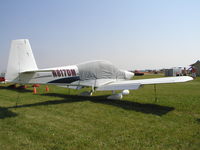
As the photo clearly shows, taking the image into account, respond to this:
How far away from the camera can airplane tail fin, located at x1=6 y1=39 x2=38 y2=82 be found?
273 inches

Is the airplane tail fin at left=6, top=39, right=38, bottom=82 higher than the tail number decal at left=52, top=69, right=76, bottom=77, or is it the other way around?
the airplane tail fin at left=6, top=39, right=38, bottom=82

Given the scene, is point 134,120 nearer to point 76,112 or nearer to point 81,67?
point 76,112

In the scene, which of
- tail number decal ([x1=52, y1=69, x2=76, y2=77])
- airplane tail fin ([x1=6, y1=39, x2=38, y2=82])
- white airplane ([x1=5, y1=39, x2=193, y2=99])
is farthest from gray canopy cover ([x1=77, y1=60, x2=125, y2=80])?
airplane tail fin ([x1=6, y1=39, x2=38, y2=82])

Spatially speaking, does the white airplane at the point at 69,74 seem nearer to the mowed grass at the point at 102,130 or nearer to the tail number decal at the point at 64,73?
the tail number decal at the point at 64,73

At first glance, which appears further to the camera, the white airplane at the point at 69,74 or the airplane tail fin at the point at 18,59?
the white airplane at the point at 69,74

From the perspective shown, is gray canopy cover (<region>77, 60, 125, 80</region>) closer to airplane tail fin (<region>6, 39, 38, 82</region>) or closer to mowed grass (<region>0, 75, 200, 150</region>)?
airplane tail fin (<region>6, 39, 38, 82</region>)

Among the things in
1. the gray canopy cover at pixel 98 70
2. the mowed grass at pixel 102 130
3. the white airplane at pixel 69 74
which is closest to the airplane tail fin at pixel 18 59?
the white airplane at pixel 69 74

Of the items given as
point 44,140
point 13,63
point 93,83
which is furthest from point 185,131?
point 13,63

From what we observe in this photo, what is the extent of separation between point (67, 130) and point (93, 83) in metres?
4.90

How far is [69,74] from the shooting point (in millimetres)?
8703

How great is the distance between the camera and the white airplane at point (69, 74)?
703 cm

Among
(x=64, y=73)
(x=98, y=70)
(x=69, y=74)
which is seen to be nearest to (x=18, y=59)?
(x=64, y=73)

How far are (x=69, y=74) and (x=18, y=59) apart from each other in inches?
101

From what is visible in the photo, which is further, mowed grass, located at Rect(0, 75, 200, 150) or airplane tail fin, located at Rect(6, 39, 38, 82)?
airplane tail fin, located at Rect(6, 39, 38, 82)
